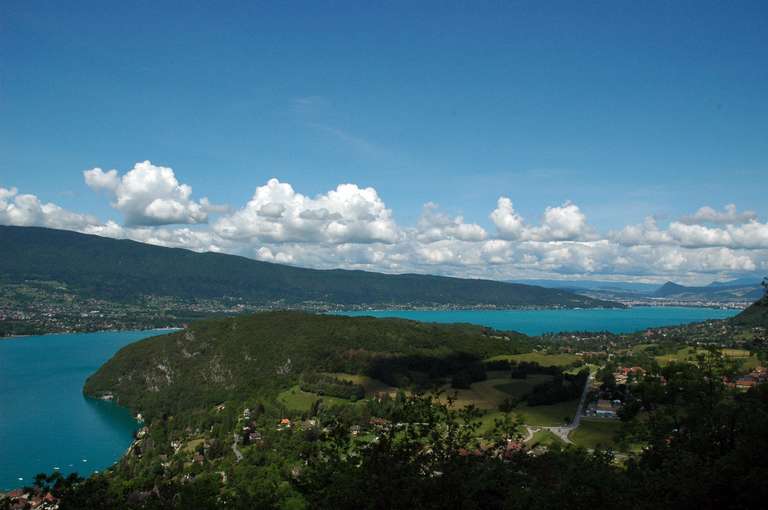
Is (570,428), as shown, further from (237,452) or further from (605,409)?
(237,452)

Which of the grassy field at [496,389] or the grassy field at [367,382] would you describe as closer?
the grassy field at [496,389]

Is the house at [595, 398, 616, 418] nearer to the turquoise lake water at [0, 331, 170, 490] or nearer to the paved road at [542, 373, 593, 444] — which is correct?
the paved road at [542, 373, 593, 444]

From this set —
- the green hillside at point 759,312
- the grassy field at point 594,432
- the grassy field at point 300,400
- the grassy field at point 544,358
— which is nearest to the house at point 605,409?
the grassy field at point 594,432

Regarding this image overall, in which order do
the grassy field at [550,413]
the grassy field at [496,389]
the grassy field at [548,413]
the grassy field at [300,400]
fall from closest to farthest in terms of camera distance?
the grassy field at [548,413] → the grassy field at [550,413] → the grassy field at [496,389] → the grassy field at [300,400]

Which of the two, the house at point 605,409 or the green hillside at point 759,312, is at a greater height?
the green hillside at point 759,312

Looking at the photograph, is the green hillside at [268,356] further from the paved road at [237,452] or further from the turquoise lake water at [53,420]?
the paved road at [237,452]

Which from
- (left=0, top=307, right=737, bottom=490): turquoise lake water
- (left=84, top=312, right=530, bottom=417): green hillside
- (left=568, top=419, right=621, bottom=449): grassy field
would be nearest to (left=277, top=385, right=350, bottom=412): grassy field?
(left=84, top=312, right=530, bottom=417): green hillside
